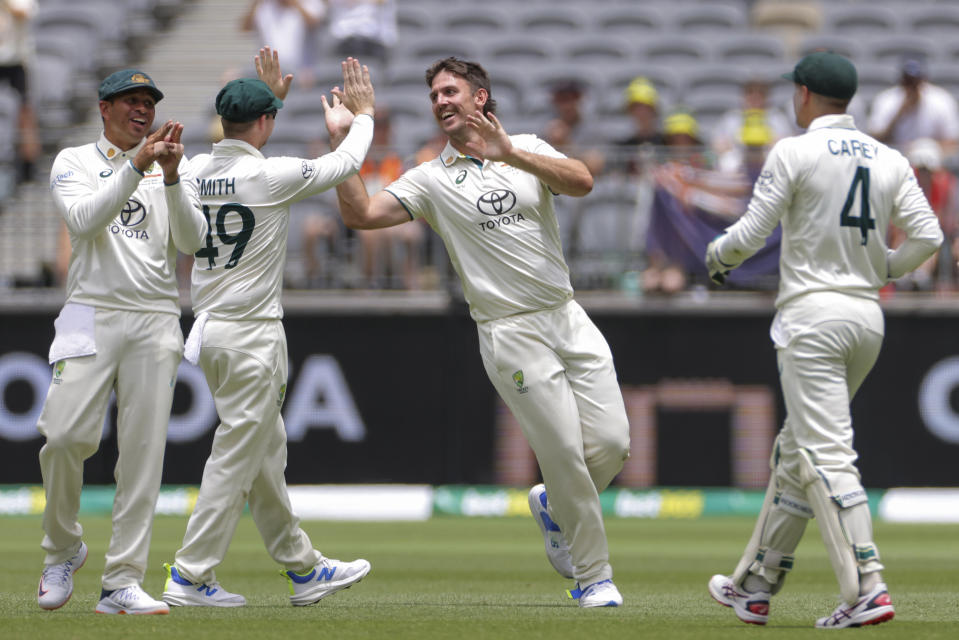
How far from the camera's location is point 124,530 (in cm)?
691

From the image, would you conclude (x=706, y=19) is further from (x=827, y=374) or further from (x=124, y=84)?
(x=827, y=374)

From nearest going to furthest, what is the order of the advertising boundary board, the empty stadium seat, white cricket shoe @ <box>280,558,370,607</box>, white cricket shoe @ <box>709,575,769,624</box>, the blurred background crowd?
white cricket shoe @ <box>709,575,769,624</box>
white cricket shoe @ <box>280,558,370,607</box>
the advertising boundary board
the blurred background crowd
the empty stadium seat

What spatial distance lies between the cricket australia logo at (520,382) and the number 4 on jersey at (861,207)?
1717 mm

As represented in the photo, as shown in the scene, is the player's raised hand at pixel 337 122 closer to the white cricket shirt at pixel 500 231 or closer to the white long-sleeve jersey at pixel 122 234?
the white cricket shirt at pixel 500 231

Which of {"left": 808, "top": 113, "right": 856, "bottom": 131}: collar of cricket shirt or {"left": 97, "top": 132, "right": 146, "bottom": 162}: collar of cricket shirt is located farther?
{"left": 97, "top": 132, "right": 146, "bottom": 162}: collar of cricket shirt

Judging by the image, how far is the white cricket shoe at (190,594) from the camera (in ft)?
23.3

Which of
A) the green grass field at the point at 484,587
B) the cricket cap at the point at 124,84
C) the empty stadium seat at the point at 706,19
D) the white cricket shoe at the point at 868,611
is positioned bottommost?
the green grass field at the point at 484,587

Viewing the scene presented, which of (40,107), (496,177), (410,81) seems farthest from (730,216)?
(40,107)

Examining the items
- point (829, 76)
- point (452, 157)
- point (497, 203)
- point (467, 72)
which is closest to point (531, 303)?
point (497, 203)

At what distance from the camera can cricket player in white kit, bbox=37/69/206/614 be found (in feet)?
22.5

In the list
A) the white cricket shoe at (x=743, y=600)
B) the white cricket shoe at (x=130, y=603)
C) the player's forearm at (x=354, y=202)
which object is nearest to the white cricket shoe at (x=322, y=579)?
the white cricket shoe at (x=130, y=603)

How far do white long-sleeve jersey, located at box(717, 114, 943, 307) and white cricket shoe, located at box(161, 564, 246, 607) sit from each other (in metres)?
2.88

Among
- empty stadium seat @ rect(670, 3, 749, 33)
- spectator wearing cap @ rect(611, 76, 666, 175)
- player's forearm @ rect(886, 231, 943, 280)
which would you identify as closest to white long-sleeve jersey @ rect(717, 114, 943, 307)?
A: player's forearm @ rect(886, 231, 943, 280)

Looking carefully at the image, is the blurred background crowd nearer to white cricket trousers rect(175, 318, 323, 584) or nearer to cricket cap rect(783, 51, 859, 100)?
cricket cap rect(783, 51, 859, 100)
